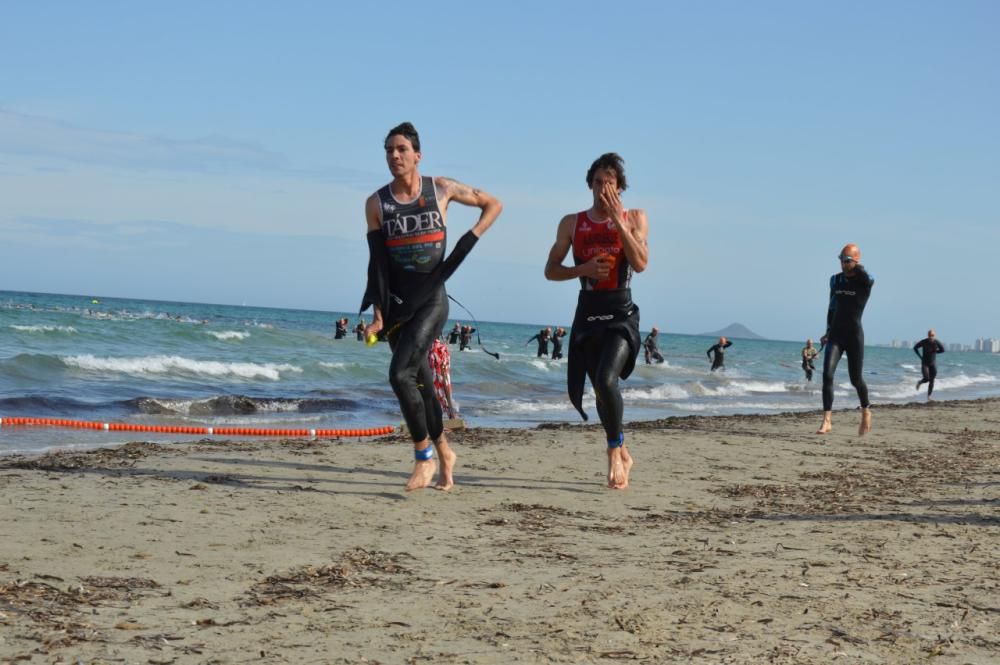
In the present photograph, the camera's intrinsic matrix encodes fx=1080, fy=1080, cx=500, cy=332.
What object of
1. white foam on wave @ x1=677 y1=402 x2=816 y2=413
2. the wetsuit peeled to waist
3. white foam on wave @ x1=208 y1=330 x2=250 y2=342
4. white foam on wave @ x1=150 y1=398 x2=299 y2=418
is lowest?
white foam on wave @ x1=150 y1=398 x2=299 y2=418

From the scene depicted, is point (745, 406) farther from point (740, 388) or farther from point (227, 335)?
point (227, 335)

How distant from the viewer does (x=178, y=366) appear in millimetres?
25250

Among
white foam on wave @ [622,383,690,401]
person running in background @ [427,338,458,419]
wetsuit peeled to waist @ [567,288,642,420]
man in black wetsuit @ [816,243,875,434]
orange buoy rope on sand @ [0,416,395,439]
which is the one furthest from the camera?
white foam on wave @ [622,383,690,401]

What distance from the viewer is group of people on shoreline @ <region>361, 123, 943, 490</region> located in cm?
656

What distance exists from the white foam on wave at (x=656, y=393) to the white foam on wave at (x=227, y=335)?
19.2 metres

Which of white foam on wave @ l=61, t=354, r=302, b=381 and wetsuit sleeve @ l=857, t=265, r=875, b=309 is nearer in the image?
wetsuit sleeve @ l=857, t=265, r=875, b=309

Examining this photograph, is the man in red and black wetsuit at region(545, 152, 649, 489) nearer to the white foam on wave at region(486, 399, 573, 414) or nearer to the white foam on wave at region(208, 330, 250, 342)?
the white foam on wave at region(486, 399, 573, 414)

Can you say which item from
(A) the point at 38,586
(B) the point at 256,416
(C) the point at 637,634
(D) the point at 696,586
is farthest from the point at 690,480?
(B) the point at 256,416

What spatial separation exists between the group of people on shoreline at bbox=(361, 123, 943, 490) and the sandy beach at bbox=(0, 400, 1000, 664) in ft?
1.55

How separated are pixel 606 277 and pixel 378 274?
142 centimetres

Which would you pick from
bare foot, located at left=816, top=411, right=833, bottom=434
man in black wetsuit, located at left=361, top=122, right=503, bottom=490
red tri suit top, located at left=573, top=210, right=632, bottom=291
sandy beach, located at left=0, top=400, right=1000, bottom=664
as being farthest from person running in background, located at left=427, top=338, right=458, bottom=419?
bare foot, located at left=816, top=411, right=833, bottom=434

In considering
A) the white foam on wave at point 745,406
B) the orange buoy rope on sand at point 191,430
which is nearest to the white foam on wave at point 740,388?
the white foam on wave at point 745,406

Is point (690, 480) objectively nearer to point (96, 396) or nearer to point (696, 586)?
point (696, 586)

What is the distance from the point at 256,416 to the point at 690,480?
31.2ft
